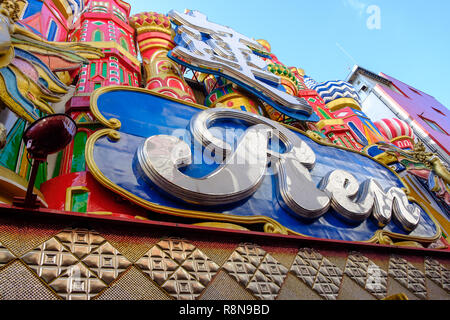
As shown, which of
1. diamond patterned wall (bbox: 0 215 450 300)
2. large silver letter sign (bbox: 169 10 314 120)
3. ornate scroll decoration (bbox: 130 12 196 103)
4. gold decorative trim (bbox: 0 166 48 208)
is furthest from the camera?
large silver letter sign (bbox: 169 10 314 120)

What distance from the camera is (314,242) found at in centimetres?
358

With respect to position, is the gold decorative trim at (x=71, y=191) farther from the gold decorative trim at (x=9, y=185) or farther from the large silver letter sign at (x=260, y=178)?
the large silver letter sign at (x=260, y=178)

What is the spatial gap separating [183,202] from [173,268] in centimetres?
107

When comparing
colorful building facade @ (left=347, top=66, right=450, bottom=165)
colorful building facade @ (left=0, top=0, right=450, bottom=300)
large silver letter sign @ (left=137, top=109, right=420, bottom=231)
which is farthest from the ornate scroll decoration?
colorful building facade @ (left=347, top=66, right=450, bottom=165)

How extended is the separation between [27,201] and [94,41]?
17.6 feet

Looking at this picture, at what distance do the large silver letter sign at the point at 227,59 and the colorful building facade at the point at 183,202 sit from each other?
67 millimetres

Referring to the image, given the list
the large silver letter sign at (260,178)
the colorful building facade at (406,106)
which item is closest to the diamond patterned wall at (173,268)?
the large silver letter sign at (260,178)

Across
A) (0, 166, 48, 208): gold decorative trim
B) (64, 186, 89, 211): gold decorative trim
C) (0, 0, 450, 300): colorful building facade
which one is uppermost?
(0, 0, 450, 300): colorful building facade

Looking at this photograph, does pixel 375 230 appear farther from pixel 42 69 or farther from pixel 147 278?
pixel 42 69

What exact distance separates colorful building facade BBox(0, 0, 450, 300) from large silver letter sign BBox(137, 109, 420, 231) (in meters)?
0.02

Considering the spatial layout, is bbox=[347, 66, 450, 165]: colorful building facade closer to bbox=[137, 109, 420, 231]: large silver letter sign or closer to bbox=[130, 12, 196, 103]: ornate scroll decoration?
bbox=[137, 109, 420, 231]: large silver letter sign

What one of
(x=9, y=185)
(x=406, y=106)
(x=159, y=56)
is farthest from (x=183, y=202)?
(x=406, y=106)

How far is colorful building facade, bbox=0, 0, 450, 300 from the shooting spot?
2.45 metres

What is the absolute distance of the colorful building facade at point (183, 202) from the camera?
2453 mm
